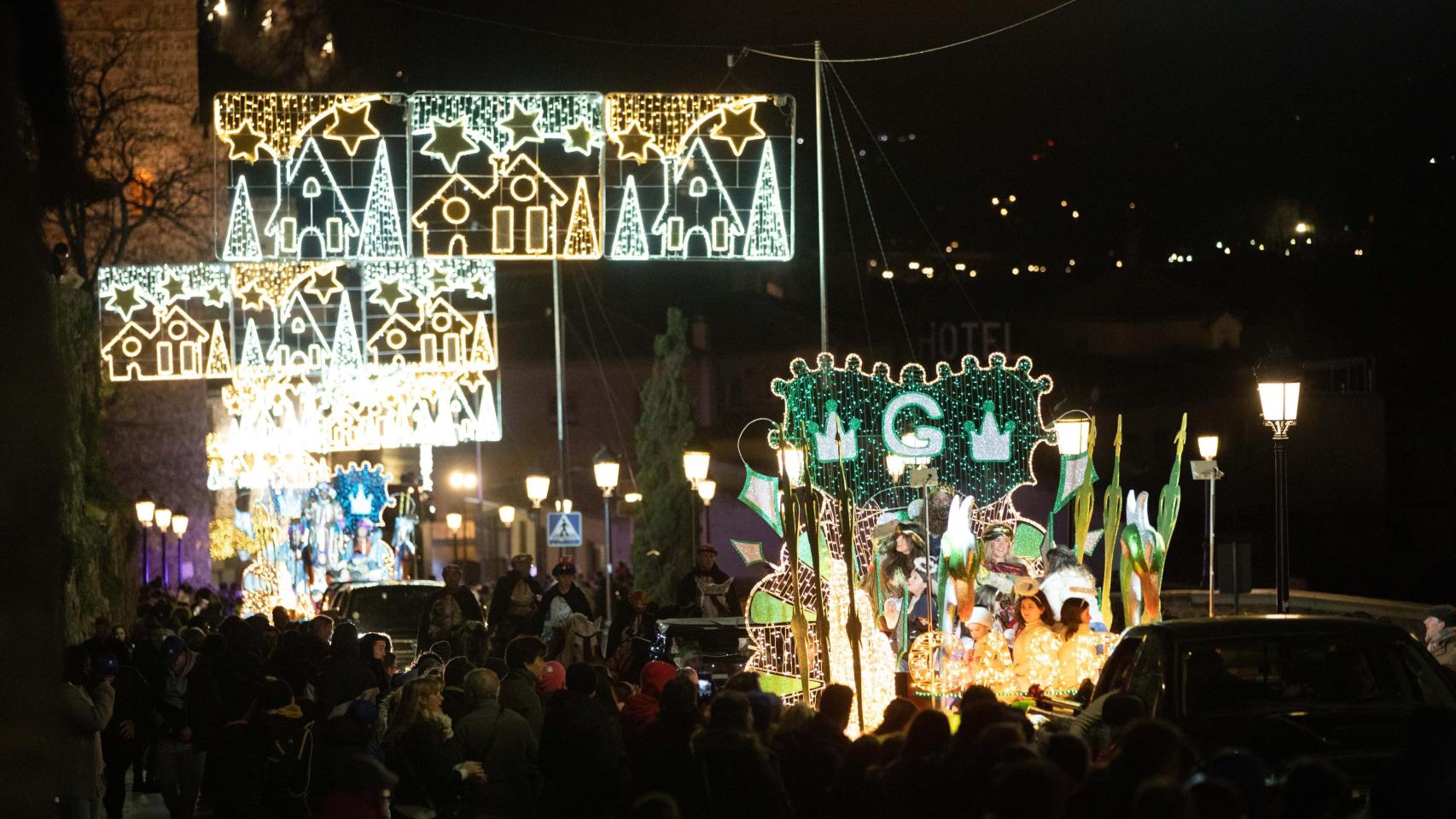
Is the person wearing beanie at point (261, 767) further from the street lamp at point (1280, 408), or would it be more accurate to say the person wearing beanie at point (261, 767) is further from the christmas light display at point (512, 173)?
the christmas light display at point (512, 173)

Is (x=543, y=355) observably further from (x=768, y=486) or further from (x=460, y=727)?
(x=460, y=727)

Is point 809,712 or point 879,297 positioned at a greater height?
point 879,297

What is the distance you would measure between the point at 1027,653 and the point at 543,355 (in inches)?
2482

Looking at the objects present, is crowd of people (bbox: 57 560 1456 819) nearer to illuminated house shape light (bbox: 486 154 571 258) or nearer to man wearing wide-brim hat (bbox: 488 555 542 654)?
man wearing wide-brim hat (bbox: 488 555 542 654)

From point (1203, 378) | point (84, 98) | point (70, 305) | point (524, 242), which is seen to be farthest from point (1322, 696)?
point (1203, 378)

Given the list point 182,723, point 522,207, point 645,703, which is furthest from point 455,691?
point 522,207

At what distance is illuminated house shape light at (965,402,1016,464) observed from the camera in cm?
1994

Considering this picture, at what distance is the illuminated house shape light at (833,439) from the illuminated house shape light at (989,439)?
1214mm

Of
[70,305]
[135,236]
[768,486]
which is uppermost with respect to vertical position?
[135,236]

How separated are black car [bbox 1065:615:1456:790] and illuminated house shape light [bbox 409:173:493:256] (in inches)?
660

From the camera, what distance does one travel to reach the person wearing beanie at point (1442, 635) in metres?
16.0

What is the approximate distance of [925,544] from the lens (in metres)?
17.2

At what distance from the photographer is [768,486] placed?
19.0 meters

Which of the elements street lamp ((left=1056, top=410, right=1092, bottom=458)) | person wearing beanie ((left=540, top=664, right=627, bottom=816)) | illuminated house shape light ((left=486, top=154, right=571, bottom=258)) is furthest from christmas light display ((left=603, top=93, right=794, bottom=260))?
person wearing beanie ((left=540, top=664, right=627, bottom=816))
